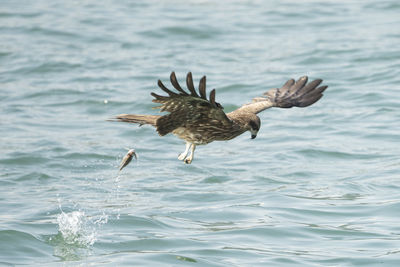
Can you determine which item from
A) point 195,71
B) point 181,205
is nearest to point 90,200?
point 181,205

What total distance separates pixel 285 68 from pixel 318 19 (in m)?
3.77

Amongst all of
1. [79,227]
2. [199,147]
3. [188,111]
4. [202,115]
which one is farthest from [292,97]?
[199,147]

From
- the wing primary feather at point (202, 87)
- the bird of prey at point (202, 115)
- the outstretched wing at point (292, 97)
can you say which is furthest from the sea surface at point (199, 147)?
the wing primary feather at point (202, 87)

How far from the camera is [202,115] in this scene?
7270 millimetres

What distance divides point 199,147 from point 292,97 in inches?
172

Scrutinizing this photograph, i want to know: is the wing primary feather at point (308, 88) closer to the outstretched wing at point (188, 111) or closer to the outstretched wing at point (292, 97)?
the outstretched wing at point (292, 97)

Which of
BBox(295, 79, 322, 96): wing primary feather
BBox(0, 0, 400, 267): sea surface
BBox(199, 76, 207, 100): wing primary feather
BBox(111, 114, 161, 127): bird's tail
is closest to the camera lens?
BBox(199, 76, 207, 100): wing primary feather

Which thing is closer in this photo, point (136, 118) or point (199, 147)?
point (136, 118)

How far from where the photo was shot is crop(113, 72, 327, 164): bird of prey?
683 centimetres

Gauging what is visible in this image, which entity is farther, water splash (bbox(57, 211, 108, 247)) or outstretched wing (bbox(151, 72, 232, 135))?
water splash (bbox(57, 211, 108, 247))

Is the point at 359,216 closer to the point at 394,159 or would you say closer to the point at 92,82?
the point at 394,159

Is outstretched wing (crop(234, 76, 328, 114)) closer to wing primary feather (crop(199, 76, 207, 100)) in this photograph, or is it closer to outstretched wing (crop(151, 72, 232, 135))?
outstretched wing (crop(151, 72, 232, 135))

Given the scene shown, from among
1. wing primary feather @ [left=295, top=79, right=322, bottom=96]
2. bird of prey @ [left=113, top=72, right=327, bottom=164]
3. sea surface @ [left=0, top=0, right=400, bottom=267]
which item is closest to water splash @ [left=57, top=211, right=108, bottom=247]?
sea surface @ [left=0, top=0, right=400, bottom=267]

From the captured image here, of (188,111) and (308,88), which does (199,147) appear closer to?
(308,88)
